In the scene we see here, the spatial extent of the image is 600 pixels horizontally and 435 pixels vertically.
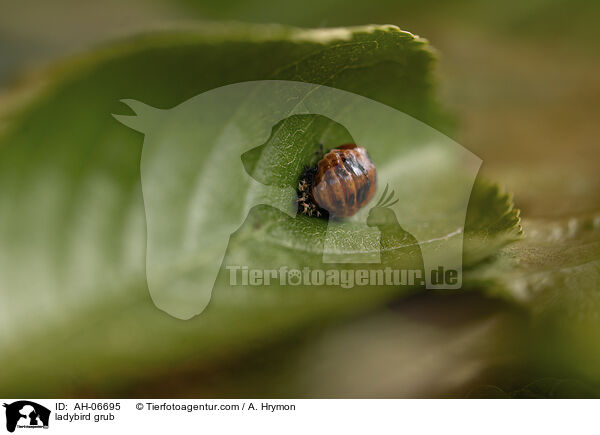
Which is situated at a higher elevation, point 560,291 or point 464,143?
point 464,143

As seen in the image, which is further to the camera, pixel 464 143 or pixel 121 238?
pixel 464 143

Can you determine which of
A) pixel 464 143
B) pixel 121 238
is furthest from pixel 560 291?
pixel 121 238

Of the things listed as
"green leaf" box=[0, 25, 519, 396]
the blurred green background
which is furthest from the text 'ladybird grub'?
the blurred green background

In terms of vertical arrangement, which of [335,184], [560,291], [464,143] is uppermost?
[464,143]

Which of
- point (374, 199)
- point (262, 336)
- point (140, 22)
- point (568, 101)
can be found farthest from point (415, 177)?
point (140, 22)

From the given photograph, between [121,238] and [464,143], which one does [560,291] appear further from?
[121,238]

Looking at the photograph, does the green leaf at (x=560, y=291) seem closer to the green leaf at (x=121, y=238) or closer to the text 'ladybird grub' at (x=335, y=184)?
the green leaf at (x=121, y=238)
